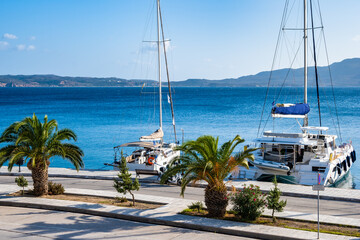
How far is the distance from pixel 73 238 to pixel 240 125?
55945 millimetres

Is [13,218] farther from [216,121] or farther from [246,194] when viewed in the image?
[216,121]

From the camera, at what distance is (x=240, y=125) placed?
67.0 metres

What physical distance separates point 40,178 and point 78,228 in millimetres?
5275

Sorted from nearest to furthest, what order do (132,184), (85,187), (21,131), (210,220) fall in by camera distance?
(210,220) → (132,184) → (21,131) → (85,187)

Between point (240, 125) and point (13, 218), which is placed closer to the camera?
point (13, 218)

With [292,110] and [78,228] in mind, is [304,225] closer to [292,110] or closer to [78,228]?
[78,228]

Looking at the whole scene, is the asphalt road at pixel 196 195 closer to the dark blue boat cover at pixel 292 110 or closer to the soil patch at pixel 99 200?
the soil patch at pixel 99 200

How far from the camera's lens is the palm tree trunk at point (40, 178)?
58.7ft

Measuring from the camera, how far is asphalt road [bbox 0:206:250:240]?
42.0ft

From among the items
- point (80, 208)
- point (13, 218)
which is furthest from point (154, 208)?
point (13, 218)

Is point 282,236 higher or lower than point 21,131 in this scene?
lower

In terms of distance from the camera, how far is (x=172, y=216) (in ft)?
48.0

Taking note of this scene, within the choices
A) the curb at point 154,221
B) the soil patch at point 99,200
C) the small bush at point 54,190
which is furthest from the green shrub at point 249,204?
the small bush at point 54,190

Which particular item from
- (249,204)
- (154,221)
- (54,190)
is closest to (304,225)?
(249,204)
